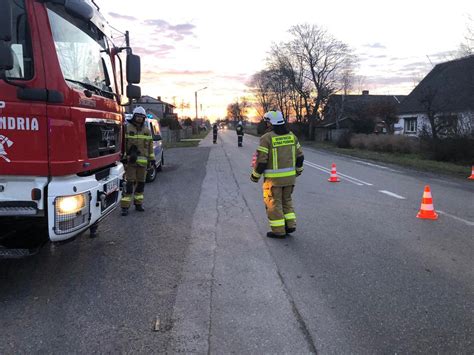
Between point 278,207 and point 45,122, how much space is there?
3551 mm

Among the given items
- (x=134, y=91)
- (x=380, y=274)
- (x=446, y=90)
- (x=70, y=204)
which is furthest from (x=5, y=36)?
(x=446, y=90)

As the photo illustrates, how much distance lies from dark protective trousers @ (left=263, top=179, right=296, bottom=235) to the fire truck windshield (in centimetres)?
264

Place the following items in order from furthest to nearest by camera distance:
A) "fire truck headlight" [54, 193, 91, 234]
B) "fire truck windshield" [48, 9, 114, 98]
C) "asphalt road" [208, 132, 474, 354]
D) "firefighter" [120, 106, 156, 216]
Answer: "firefighter" [120, 106, 156, 216] < "fire truck windshield" [48, 9, 114, 98] < "fire truck headlight" [54, 193, 91, 234] < "asphalt road" [208, 132, 474, 354]

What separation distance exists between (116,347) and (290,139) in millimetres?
4007

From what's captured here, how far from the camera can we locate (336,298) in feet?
13.8

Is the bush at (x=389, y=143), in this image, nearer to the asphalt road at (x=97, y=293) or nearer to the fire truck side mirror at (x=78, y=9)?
the asphalt road at (x=97, y=293)

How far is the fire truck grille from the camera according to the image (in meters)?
4.63

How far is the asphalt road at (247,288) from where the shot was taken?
3.43 metres

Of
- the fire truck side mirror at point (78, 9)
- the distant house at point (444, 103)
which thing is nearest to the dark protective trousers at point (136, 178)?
the fire truck side mirror at point (78, 9)

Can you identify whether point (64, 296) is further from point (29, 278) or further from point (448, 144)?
point (448, 144)

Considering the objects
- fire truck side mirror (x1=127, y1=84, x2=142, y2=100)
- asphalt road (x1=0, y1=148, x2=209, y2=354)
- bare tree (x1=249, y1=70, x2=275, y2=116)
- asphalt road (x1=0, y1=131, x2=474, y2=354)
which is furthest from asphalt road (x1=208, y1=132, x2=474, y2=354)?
bare tree (x1=249, y1=70, x2=275, y2=116)

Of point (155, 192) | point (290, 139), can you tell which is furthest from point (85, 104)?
point (155, 192)

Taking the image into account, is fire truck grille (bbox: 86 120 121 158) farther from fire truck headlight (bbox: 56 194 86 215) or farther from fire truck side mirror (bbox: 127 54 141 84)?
fire truck side mirror (bbox: 127 54 141 84)

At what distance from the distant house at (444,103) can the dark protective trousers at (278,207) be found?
16175 millimetres
